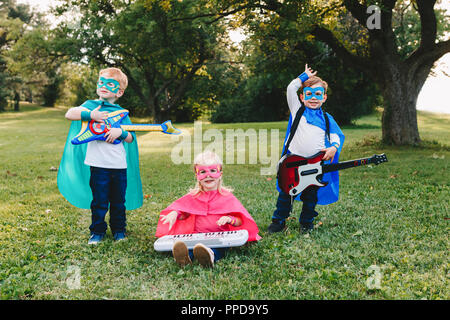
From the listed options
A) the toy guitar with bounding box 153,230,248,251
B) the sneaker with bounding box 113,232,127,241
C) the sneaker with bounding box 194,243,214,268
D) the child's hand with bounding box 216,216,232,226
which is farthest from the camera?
the sneaker with bounding box 113,232,127,241

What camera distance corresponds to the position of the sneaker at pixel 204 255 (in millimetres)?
3646

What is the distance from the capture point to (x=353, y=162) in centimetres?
445

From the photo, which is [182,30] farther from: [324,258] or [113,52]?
[324,258]

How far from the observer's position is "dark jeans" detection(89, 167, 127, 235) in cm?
450

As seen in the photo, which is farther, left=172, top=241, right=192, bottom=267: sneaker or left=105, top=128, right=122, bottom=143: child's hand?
left=105, top=128, right=122, bottom=143: child's hand

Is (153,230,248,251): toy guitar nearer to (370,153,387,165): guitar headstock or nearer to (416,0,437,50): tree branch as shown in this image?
(370,153,387,165): guitar headstock

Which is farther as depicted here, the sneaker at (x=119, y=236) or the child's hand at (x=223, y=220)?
the sneaker at (x=119, y=236)

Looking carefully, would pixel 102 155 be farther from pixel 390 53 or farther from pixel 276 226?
pixel 390 53

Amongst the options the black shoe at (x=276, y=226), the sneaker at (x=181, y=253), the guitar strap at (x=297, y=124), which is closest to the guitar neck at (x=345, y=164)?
the guitar strap at (x=297, y=124)

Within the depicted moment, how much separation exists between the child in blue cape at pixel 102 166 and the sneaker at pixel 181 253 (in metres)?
1.19
